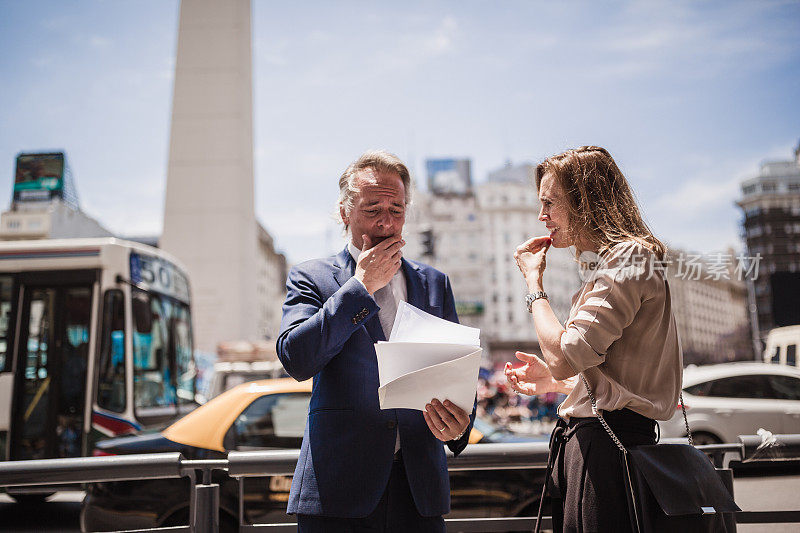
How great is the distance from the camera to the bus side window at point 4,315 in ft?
24.9

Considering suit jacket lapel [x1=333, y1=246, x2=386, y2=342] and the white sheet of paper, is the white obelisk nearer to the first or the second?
suit jacket lapel [x1=333, y1=246, x2=386, y2=342]

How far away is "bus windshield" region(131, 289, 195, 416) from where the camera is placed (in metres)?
8.08

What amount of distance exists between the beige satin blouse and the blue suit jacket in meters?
0.38

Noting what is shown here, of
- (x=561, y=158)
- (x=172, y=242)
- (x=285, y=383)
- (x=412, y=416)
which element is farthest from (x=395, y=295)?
(x=172, y=242)

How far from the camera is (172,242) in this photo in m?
23.9

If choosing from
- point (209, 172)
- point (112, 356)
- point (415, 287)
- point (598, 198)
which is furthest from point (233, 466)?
point (209, 172)

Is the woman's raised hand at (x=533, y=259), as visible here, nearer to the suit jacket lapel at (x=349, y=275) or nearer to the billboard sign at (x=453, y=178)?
the suit jacket lapel at (x=349, y=275)

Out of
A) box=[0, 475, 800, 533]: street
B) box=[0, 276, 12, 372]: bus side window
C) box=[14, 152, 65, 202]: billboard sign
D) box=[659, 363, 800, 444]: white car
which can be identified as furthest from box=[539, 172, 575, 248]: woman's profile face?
box=[14, 152, 65, 202]: billboard sign

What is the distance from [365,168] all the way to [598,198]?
65cm

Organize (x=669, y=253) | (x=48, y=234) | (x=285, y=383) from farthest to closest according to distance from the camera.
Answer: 1. (x=48, y=234)
2. (x=285, y=383)
3. (x=669, y=253)

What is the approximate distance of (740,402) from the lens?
850 cm

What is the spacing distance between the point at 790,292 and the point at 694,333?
95.1m

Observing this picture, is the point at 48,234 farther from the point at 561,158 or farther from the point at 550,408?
the point at 561,158

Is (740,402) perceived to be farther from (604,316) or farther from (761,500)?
(604,316)
